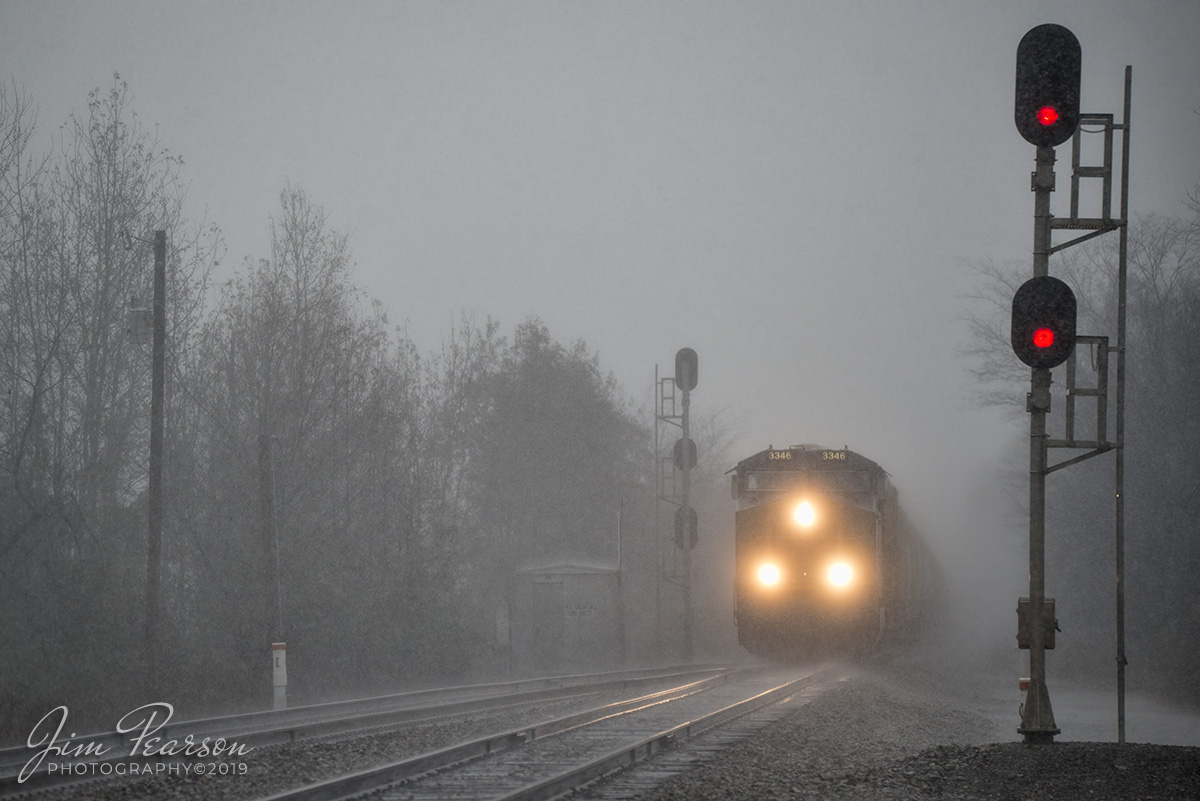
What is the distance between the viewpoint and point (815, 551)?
22.7m

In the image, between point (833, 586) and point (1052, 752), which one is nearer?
point (1052, 752)

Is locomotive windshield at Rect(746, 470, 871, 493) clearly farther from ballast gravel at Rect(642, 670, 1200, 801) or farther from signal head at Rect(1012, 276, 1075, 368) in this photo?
signal head at Rect(1012, 276, 1075, 368)

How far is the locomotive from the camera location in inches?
884

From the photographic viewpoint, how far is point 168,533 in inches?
1060

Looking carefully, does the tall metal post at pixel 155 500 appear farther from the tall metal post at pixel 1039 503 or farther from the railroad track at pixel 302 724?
the tall metal post at pixel 1039 503

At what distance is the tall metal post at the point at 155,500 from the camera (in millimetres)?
19141

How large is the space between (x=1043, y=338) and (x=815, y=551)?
40.3 ft

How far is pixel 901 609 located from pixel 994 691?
381 cm

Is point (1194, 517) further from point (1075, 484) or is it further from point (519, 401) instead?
point (519, 401)

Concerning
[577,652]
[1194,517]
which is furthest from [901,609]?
[577,652]

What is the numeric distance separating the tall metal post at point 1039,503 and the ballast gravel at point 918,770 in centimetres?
29

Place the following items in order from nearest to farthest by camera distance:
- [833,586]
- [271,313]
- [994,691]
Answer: [833,586]
[994,691]
[271,313]

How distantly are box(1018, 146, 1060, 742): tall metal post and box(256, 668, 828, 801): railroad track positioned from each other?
372 centimetres
